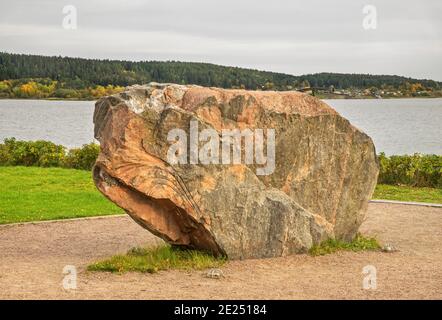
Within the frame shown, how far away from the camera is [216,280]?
11.5 m

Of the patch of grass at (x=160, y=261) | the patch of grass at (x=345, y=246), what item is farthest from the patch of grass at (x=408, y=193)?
the patch of grass at (x=160, y=261)

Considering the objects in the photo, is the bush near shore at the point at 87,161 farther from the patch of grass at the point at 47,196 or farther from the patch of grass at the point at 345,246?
the patch of grass at the point at 345,246

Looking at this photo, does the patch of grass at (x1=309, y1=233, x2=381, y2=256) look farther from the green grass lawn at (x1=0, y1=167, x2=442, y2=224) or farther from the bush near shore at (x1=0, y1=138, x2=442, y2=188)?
the bush near shore at (x1=0, y1=138, x2=442, y2=188)

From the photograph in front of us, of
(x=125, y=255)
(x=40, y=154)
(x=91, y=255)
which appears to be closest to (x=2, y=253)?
Result: (x=91, y=255)

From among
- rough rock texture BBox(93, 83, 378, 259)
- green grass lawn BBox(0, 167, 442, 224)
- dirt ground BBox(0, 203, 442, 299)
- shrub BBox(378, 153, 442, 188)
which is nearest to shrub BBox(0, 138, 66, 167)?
green grass lawn BBox(0, 167, 442, 224)

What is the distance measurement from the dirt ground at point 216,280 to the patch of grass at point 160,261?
0.73ft

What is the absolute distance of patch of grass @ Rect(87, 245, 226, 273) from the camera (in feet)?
39.5

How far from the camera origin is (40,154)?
28078mm

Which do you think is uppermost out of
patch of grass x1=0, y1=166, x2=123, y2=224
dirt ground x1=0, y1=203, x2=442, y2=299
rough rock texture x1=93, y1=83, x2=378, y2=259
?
rough rock texture x1=93, y1=83, x2=378, y2=259

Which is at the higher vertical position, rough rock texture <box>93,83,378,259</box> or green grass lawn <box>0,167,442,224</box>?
rough rock texture <box>93,83,378,259</box>

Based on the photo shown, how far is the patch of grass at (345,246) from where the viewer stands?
43.9 ft

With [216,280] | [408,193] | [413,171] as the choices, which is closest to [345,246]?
[216,280]

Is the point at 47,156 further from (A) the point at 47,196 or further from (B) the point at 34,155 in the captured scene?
(A) the point at 47,196

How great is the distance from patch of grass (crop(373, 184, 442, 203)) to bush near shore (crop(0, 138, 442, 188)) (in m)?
A: 0.52
